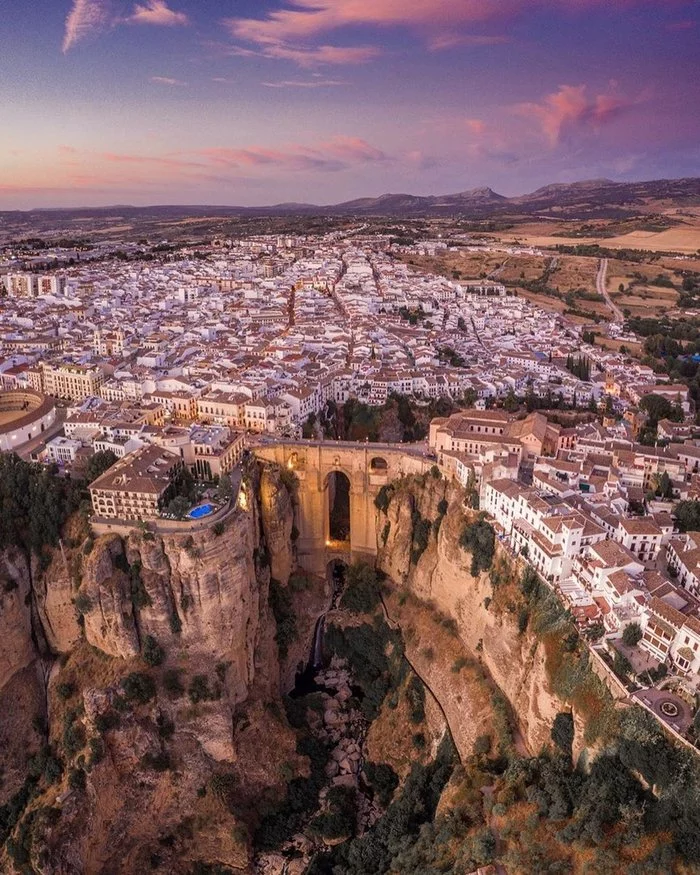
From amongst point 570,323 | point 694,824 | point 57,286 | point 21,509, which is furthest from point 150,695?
point 57,286

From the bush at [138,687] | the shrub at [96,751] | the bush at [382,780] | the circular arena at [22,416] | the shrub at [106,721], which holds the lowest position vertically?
the bush at [382,780]

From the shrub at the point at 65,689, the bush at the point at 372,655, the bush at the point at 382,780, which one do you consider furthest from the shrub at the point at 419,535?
the shrub at the point at 65,689

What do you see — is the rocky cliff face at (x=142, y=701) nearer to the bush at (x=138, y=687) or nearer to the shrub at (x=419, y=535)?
the bush at (x=138, y=687)

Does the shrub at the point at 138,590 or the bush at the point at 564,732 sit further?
the shrub at the point at 138,590

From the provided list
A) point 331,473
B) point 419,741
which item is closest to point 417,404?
point 331,473

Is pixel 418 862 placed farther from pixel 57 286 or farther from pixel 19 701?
pixel 57 286

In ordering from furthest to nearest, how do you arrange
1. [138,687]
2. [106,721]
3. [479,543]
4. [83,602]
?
[479,543], [83,602], [138,687], [106,721]

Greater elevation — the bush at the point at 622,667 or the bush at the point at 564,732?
the bush at the point at 622,667

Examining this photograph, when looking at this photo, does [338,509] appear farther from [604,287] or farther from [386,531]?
[604,287]
